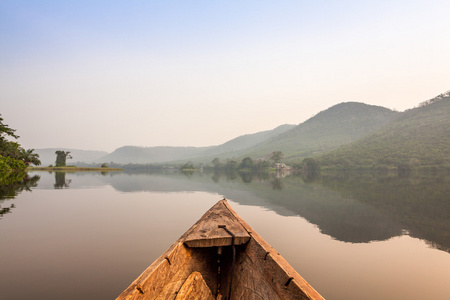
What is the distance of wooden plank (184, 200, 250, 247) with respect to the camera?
15.1 feet

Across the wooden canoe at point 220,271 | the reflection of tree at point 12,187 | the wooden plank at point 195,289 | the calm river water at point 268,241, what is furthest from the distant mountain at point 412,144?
the reflection of tree at point 12,187

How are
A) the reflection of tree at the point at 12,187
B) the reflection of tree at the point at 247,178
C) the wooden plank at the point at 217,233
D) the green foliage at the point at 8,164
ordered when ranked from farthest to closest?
the reflection of tree at the point at 247,178 < the green foliage at the point at 8,164 < the reflection of tree at the point at 12,187 < the wooden plank at the point at 217,233

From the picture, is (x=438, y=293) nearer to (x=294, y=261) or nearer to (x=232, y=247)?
(x=294, y=261)

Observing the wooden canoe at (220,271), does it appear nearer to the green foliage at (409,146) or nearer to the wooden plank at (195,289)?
the wooden plank at (195,289)

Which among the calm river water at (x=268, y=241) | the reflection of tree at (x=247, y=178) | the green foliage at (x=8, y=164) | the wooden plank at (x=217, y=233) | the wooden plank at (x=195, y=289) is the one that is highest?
the green foliage at (x=8, y=164)

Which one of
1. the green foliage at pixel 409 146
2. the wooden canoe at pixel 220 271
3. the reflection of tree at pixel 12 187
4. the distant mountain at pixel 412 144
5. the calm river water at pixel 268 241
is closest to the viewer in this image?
the wooden canoe at pixel 220 271

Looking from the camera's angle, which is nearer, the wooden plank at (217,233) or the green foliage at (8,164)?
the wooden plank at (217,233)

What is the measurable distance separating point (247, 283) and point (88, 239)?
7489 millimetres

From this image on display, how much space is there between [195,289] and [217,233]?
1.13 m

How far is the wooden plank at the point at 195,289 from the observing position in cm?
407

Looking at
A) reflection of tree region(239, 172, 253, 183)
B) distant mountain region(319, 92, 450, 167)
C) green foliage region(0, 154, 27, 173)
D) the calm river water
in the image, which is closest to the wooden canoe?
the calm river water

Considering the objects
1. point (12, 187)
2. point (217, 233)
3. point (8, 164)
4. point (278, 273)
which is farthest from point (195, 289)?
point (8, 164)

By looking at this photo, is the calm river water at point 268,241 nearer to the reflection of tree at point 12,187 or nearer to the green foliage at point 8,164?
the reflection of tree at point 12,187

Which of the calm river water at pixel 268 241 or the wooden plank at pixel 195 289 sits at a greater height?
the wooden plank at pixel 195 289
